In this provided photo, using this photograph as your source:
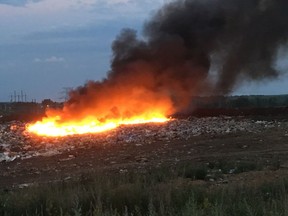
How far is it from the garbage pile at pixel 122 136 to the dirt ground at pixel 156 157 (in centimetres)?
68

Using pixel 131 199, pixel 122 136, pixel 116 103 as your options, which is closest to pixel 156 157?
pixel 122 136

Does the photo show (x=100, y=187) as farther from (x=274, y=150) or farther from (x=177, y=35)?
(x=177, y=35)

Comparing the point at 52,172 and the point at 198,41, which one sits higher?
the point at 198,41

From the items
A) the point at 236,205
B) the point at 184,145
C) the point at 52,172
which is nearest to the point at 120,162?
the point at 52,172

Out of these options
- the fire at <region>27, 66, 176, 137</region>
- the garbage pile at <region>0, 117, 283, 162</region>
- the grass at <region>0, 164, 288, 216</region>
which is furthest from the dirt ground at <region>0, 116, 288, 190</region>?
the fire at <region>27, 66, 176, 137</region>

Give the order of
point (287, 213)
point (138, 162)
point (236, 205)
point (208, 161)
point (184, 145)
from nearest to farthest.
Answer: point (287, 213), point (236, 205), point (208, 161), point (138, 162), point (184, 145)

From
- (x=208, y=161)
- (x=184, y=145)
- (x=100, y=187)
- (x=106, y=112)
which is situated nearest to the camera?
(x=100, y=187)

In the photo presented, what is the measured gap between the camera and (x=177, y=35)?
36344 millimetres

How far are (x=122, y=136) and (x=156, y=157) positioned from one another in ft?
21.6

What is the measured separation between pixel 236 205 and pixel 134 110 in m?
27.6

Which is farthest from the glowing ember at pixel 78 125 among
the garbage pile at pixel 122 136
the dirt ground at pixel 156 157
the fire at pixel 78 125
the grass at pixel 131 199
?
the grass at pixel 131 199

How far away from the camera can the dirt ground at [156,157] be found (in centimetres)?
1652

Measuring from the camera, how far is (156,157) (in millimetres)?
19750

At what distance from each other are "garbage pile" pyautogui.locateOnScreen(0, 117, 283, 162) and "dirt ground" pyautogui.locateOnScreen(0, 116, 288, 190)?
677 mm
